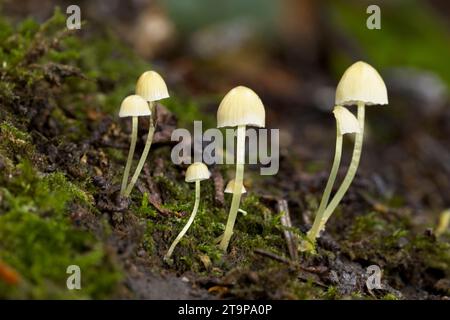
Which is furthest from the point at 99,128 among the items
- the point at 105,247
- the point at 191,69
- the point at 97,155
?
the point at 191,69

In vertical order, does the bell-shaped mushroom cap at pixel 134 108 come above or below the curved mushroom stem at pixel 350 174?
above

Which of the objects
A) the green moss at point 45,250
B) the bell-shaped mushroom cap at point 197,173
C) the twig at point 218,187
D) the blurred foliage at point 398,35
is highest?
the blurred foliage at point 398,35

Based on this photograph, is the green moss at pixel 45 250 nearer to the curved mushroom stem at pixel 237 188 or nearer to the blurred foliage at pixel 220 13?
the curved mushroom stem at pixel 237 188

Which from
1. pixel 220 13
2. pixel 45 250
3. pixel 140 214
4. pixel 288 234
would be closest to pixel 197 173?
pixel 140 214

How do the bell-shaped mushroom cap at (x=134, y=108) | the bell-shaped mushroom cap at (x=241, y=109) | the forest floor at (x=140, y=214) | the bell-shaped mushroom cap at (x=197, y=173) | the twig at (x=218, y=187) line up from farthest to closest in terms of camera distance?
the twig at (x=218, y=187), the bell-shaped mushroom cap at (x=197, y=173), the bell-shaped mushroom cap at (x=134, y=108), the bell-shaped mushroom cap at (x=241, y=109), the forest floor at (x=140, y=214)

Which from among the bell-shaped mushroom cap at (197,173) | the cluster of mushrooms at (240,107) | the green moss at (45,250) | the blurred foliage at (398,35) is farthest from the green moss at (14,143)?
the blurred foliage at (398,35)

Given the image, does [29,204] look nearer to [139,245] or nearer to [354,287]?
[139,245]

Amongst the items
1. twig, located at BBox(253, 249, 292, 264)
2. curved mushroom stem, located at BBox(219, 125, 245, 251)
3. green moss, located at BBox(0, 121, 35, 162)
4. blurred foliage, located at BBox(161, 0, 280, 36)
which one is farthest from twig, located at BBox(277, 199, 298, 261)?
blurred foliage, located at BBox(161, 0, 280, 36)
